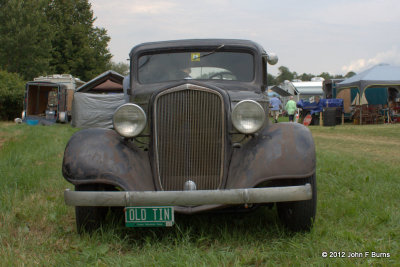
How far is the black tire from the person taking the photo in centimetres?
308

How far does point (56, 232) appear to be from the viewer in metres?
3.30

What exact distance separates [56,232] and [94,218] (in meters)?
0.40

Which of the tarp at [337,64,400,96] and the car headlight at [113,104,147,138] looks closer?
the car headlight at [113,104,147,138]

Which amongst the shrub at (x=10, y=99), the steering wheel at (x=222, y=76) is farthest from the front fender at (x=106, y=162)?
the shrub at (x=10, y=99)

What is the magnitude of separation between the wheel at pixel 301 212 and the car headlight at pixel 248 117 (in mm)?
551

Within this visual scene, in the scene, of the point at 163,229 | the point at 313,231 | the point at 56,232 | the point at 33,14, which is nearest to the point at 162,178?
the point at 163,229

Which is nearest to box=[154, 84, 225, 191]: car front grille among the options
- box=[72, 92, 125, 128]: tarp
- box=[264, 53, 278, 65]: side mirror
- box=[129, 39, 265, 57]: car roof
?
box=[129, 39, 265, 57]: car roof

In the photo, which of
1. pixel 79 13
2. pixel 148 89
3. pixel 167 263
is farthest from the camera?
pixel 79 13

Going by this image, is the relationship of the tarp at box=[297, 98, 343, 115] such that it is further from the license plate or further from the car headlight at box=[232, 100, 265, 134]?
the license plate

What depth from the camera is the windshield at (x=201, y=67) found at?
4242mm

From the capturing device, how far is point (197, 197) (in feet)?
8.76

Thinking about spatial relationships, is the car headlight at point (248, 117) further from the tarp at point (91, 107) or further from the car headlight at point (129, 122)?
the tarp at point (91, 107)

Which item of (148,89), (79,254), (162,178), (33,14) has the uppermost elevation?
(33,14)

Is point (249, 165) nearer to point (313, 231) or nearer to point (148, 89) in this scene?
point (313, 231)
